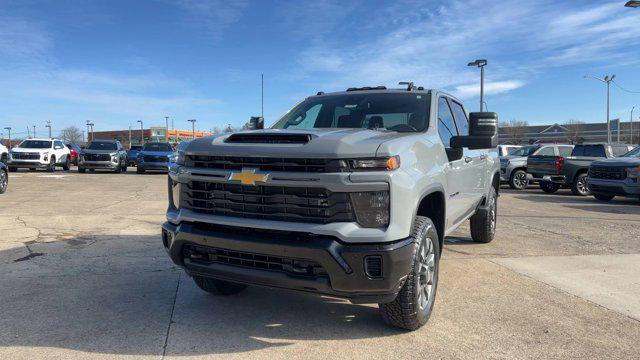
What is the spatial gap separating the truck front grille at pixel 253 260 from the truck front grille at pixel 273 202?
0.87ft

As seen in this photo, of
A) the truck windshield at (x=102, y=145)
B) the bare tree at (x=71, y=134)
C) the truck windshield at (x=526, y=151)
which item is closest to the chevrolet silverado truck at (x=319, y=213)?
the truck windshield at (x=526, y=151)

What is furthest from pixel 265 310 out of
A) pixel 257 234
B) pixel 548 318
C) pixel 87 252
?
pixel 87 252

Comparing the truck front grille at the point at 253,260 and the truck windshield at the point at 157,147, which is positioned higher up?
the truck windshield at the point at 157,147

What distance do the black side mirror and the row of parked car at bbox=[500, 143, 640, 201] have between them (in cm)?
1007

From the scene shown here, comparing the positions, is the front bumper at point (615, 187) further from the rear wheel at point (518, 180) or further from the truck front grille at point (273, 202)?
the truck front grille at point (273, 202)

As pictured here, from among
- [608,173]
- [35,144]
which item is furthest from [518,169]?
[35,144]

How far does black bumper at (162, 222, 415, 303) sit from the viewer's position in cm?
303

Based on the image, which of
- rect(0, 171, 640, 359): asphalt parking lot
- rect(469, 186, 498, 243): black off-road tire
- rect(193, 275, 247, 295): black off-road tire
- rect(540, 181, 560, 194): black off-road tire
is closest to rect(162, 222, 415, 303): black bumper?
rect(0, 171, 640, 359): asphalt parking lot

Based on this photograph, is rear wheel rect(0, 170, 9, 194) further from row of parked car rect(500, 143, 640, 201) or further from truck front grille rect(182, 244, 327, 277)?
row of parked car rect(500, 143, 640, 201)

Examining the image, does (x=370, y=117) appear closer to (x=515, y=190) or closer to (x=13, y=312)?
(x=13, y=312)

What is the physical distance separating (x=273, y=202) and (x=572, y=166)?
14.7m

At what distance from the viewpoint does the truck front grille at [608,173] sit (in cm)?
1235

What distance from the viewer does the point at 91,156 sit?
22.3 m

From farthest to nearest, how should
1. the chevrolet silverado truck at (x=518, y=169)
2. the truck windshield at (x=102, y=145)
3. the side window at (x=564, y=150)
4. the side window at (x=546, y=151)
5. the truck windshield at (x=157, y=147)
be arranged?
1. the truck windshield at (x=157, y=147)
2. the truck windshield at (x=102, y=145)
3. the side window at (x=564, y=150)
4. the chevrolet silverado truck at (x=518, y=169)
5. the side window at (x=546, y=151)
